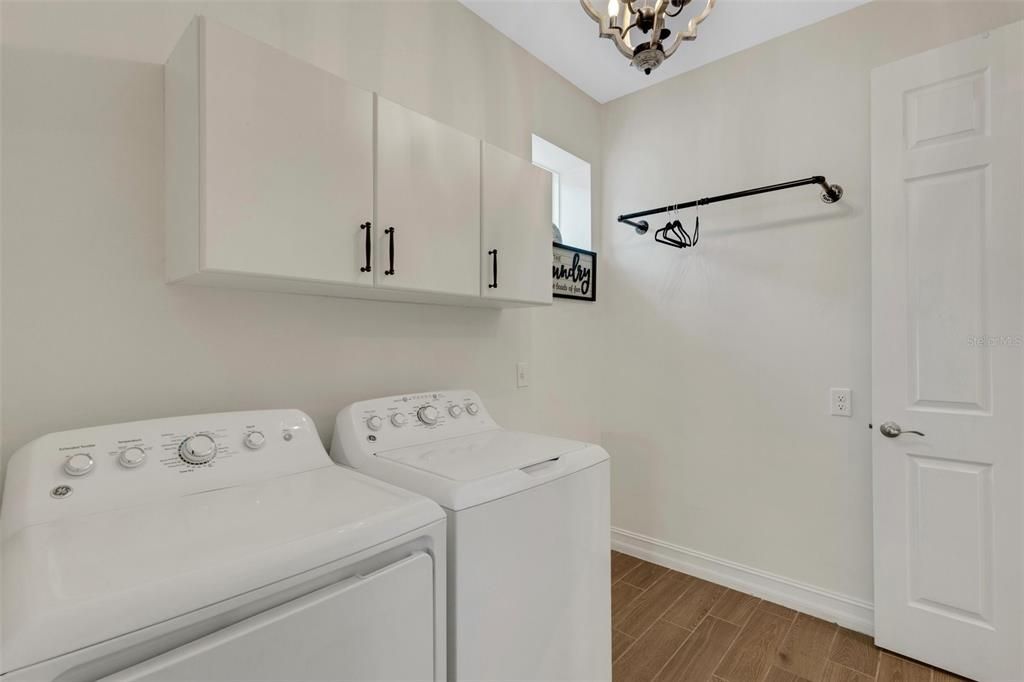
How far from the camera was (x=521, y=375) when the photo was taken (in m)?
2.36

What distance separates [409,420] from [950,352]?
78.4 inches

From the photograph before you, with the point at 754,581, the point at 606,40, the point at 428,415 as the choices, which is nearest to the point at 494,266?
the point at 428,415

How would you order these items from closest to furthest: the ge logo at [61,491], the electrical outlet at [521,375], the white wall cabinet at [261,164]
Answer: the ge logo at [61,491] < the white wall cabinet at [261,164] < the electrical outlet at [521,375]

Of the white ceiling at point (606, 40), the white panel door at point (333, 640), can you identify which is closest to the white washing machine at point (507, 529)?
the white panel door at point (333, 640)

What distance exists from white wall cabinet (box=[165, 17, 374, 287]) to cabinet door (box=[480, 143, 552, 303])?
1.58ft

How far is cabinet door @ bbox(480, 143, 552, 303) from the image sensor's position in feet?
5.75

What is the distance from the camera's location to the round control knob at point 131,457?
1.08 m

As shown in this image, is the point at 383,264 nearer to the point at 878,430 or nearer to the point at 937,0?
the point at 878,430

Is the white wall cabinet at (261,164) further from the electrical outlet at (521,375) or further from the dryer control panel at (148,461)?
the electrical outlet at (521,375)

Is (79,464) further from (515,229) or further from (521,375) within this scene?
(521,375)

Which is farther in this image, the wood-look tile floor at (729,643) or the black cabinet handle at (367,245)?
the wood-look tile floor at (729,643)

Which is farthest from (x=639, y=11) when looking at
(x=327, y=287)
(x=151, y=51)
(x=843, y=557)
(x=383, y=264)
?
(x=843, y=557)

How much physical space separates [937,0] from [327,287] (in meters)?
2.57

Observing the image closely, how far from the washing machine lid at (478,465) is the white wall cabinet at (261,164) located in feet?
1.74
